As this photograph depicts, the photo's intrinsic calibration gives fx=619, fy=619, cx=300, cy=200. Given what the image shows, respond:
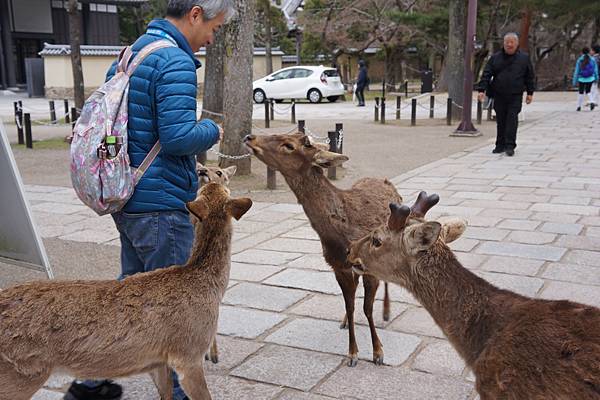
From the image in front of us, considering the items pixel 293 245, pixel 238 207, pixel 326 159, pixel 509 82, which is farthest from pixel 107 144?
pixel 509 82

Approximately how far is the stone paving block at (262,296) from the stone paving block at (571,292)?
1764 millimetres

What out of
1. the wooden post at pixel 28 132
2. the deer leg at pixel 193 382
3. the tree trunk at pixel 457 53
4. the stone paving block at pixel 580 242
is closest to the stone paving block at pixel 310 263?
the stone paving block at pixel 580 242

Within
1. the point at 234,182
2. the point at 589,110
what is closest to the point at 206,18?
the point at 234,182

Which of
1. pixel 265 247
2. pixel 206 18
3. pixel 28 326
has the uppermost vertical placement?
pixel 206 18

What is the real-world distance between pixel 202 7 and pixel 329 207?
1431 mm

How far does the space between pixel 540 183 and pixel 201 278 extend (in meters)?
6.88

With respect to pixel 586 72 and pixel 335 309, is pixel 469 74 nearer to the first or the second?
pixel 586 72

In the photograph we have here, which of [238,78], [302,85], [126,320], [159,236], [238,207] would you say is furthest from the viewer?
[302,85]

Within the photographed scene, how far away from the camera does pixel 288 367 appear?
346 centimetres

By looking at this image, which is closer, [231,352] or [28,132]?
[231,352]

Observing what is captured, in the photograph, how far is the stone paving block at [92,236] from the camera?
6145 mm

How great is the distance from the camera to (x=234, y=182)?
28.7ft

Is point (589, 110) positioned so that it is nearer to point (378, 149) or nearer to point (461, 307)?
point (378, 149)

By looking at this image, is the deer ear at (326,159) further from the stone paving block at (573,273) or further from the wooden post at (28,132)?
the wooden post at (28,132)
